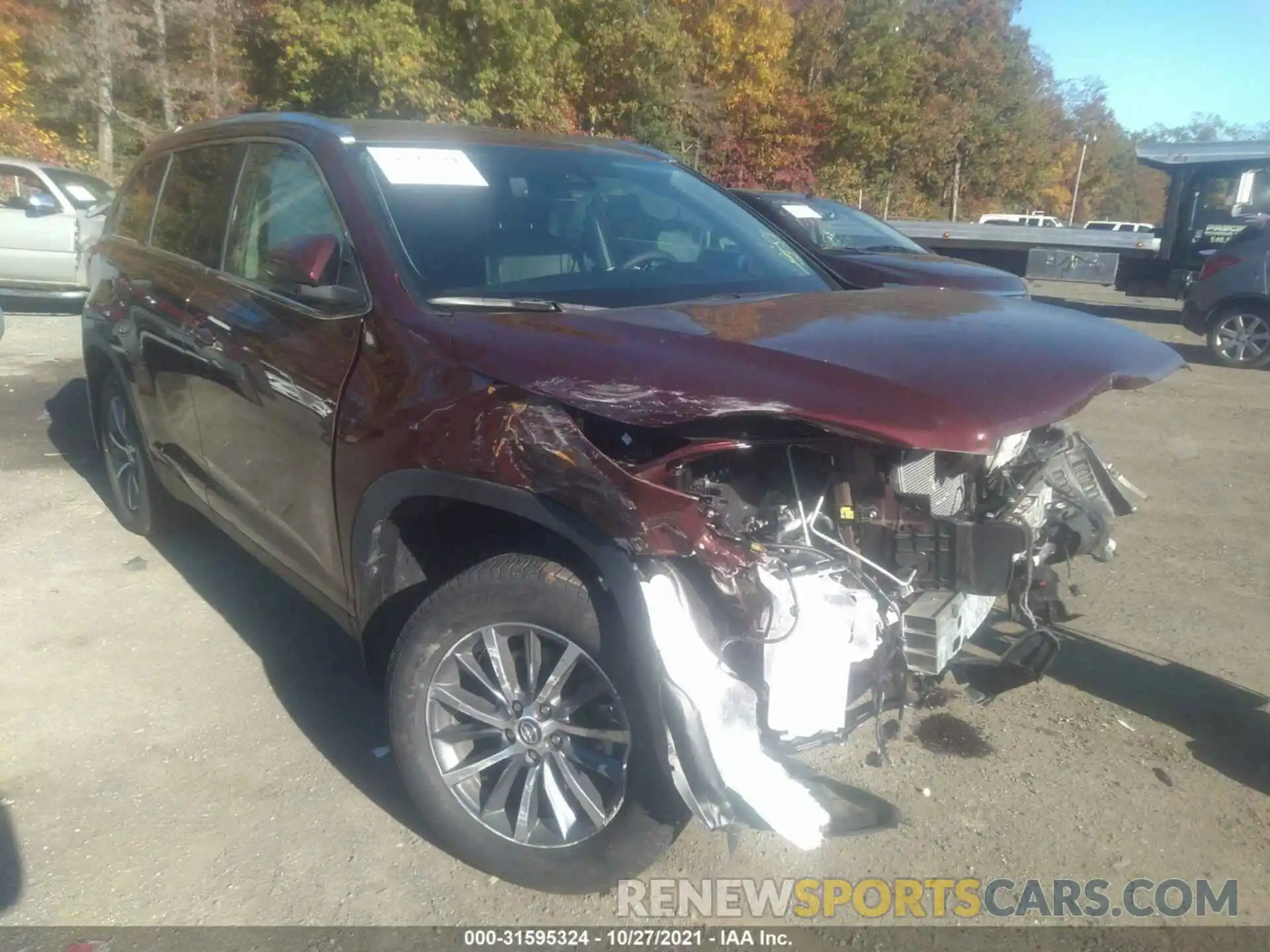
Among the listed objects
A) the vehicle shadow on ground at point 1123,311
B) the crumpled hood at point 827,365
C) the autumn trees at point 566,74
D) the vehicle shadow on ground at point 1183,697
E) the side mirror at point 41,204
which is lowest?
the vehicle shadow on ground at point 1123,311

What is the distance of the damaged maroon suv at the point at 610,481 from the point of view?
2346 mm

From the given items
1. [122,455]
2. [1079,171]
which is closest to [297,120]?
[122,455]

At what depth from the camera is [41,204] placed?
11891mm

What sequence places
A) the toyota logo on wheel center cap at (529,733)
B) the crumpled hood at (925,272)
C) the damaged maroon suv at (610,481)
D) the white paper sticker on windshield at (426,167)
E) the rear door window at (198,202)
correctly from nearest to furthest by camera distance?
the damaged maroon suv at (610,481), the toyota logo on wheel center cap at (529,733), the white paper sticker on windshield at (426,167), the rear door window at (198,202), the crumpled hood at (925,272)

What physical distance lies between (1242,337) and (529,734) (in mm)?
11333

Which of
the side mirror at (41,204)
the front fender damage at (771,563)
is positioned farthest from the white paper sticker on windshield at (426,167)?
the side mirror at (41,204)

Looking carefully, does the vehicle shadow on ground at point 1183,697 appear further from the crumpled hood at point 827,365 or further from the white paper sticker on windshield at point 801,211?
the white paper sticker on windshield at point 801,211

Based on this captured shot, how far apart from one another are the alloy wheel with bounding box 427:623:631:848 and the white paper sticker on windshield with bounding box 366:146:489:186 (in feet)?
4.91

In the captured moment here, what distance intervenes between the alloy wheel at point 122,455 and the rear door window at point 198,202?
954 millimetres

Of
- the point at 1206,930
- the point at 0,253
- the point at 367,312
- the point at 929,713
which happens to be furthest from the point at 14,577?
the point at 0,253

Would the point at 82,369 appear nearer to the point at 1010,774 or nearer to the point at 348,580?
the point at 348,580

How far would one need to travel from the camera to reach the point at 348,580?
311cm

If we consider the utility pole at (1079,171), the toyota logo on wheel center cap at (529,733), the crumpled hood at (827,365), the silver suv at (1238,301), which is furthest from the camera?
the utility pole at (1079,171)

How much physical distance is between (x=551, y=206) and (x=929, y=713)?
2215mm
